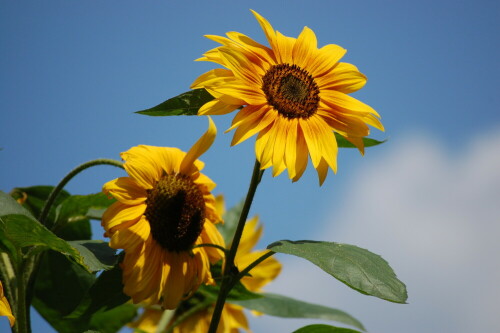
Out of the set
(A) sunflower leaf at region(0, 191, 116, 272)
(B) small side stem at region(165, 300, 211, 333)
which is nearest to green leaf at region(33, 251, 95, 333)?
(B) small side stem at region(165, 300, 211, 333)

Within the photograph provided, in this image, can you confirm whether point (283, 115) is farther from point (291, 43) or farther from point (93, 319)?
point (93, 319)

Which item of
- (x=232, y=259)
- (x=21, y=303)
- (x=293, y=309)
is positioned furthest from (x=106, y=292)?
(x=293, y=309)

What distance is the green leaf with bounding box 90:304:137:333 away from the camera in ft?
4.36

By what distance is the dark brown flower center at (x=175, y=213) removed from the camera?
1079 millimetres

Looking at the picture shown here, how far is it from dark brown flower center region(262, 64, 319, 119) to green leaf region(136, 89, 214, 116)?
10 cm

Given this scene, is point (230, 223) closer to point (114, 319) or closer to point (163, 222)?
point (114, 319)

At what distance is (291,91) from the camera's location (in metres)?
1.00

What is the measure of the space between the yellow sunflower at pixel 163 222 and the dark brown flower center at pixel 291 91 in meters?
0.13

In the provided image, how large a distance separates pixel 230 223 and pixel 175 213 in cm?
52

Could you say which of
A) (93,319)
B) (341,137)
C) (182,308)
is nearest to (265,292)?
(182,308)

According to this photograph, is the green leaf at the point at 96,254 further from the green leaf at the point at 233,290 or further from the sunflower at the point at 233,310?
the sunflower at the point at 233,310

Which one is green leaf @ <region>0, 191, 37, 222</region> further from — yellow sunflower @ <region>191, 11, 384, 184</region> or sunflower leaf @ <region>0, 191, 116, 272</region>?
yellow sunflower @ <region>191, 11, 384, 184</region>

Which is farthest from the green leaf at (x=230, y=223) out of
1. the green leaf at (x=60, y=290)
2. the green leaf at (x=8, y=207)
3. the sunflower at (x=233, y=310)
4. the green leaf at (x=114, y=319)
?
the green leaf at (x=8, y=207)

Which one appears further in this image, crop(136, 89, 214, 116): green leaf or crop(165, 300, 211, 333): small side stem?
crop(165, 300, 211, 333): small side stem
